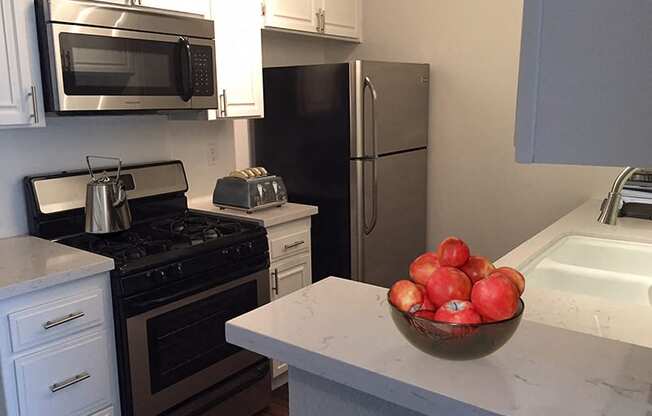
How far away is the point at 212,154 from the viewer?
3.04m

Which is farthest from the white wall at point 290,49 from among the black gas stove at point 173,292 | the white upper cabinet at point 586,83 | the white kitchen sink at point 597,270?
the white upper cabinet at point 586,83

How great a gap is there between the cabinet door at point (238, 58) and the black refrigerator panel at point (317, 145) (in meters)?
0.28

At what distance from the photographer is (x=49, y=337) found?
1.78m

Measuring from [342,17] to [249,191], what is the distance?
145cm

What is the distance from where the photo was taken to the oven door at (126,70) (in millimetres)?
1984

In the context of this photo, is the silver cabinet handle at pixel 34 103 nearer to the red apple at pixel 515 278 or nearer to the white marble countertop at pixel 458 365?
the white marble countertop at pixel 458 365

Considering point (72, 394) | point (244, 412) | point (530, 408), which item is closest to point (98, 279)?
point (72, 394)

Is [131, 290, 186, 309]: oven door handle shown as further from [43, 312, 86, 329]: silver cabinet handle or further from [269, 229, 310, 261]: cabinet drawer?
[269, 229, 310, 261]: cabinet drawer

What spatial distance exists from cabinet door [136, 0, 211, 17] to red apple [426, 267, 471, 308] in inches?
72.3

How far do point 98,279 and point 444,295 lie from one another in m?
1.39

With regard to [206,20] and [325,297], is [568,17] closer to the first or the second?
[325,297]

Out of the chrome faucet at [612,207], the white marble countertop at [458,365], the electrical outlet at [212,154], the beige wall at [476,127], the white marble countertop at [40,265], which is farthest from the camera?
the beige wall at [476,127]

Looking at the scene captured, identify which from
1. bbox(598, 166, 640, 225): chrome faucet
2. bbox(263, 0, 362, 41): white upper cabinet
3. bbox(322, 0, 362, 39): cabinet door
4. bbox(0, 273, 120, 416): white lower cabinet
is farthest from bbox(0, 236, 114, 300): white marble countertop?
bbox(322, 0, 362, 39): cabinet door

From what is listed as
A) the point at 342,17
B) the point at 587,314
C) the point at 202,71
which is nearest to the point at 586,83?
the point at 587,314
